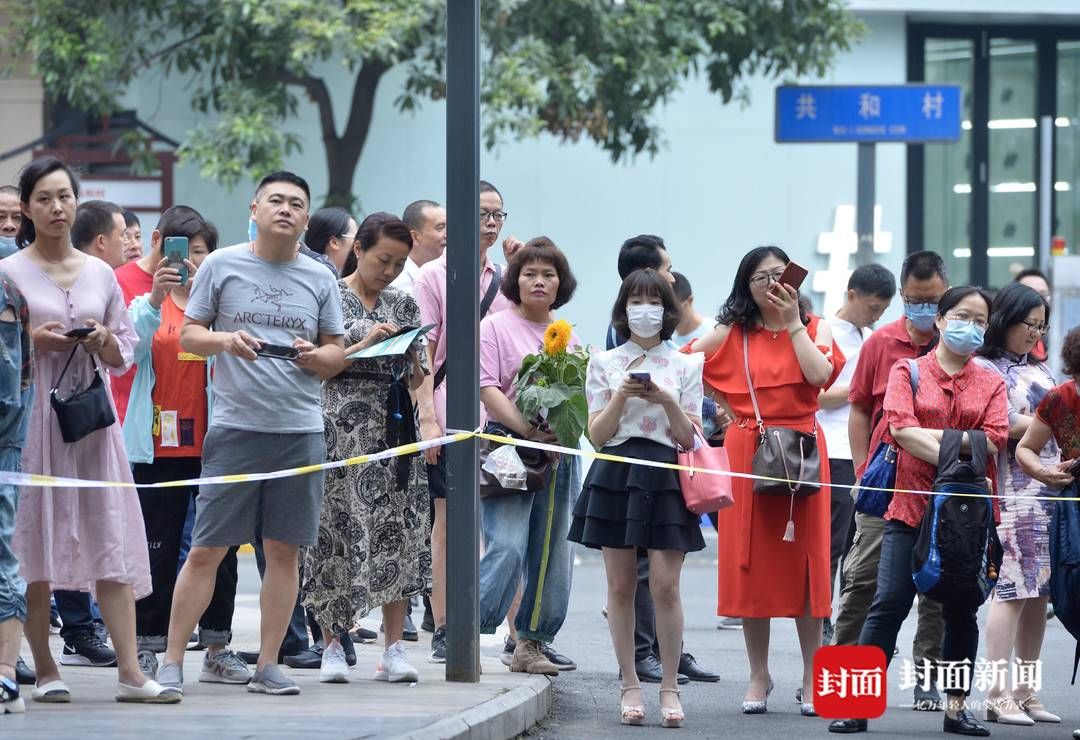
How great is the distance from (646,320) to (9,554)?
270cm

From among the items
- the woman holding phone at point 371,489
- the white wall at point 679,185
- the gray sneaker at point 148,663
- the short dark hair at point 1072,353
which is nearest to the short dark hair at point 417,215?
the woman holding phone at point 371,489

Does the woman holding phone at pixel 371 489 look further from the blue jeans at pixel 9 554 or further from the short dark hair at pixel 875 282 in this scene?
the short dark hair at pixel 875 282

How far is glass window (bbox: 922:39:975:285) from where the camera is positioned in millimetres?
24078

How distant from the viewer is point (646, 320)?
301 inches

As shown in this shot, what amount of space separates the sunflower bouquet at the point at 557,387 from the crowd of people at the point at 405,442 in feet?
0.42

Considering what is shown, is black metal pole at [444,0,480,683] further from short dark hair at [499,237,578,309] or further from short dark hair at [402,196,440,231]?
short dark hair at [402,196,440,231]

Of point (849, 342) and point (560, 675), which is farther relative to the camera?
point (849, 342)

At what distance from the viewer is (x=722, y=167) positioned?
23.2m

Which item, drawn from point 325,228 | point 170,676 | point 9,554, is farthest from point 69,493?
point 325,228

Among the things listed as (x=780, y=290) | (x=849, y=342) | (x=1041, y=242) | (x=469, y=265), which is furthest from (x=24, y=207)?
(x=1041, y=242)

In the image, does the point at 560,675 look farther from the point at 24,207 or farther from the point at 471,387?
the point at 24,207

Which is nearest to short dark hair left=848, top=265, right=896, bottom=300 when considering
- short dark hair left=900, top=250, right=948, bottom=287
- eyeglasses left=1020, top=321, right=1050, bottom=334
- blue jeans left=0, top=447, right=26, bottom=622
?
short dark hair left=900, top=250, right=948, bottom=287

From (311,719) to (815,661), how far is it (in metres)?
2.41

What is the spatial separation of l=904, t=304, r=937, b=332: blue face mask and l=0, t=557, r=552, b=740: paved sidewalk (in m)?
2.34
